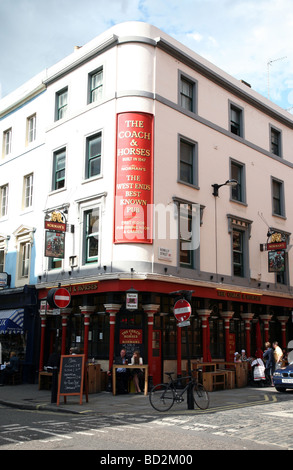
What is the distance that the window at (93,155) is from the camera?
2031 cm

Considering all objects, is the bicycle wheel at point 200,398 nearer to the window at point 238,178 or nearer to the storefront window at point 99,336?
the storefront window at point 99,336

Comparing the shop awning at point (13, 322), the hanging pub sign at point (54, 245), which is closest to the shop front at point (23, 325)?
the shop awning at point (13, 322)

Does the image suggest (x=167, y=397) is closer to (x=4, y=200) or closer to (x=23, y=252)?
(x=23, y=252)

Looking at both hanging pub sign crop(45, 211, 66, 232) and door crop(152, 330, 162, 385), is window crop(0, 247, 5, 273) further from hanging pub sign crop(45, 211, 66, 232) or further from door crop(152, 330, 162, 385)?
door crop(152, 330, 162, 385)

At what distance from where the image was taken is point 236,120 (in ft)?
79.6

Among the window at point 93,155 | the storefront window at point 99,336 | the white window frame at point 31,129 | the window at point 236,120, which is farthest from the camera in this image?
the white window frame at point 31,129

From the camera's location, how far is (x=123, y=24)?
19984 millimetres

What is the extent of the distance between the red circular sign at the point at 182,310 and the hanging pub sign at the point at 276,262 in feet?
34.5

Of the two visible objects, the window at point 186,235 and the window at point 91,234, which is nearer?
the window at point 91,234

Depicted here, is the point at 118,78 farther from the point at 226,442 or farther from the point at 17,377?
the point at 226,442

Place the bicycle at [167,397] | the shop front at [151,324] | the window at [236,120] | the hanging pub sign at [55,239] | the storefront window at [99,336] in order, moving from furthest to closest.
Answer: the window at [236,120] → the hanging pub sign at [55,239] → the storefront window at [99,336] → the shop front at [151,324] → the bicycle at [167,397]

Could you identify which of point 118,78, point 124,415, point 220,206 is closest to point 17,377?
point 124,415

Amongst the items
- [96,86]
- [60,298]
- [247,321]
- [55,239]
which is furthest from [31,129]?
[247,321]

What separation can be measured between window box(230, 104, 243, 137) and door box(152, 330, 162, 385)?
10932mm
